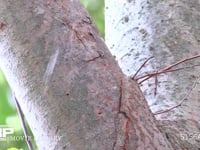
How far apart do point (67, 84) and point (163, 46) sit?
442 millimetres

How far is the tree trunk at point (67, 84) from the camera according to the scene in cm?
59

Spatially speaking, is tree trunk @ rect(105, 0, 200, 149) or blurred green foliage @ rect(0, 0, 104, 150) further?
blurred green foliage @ rect(0, 0, 104, 150)

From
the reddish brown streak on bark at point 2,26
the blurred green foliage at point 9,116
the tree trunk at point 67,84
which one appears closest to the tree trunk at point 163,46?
the tree trunk at point 67,84

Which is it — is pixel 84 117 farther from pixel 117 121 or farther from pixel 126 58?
pixel 126 58

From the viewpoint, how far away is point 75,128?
1.91 ft

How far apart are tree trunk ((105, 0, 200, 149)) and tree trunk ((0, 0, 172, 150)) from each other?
0.20m

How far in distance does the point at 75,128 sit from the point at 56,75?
75 millimetres

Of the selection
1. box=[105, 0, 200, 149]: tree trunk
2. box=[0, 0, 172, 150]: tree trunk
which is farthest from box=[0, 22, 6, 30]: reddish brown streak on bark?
box=[105, 0, 200, 149]: tree trunk

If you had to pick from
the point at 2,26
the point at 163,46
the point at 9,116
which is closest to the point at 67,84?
the point at 2,26

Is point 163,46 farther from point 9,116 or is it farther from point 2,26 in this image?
point 9,116

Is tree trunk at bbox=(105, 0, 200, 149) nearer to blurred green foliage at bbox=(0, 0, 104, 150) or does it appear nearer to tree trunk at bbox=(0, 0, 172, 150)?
tree trunk at bbox=(0, 0, 172, 150)

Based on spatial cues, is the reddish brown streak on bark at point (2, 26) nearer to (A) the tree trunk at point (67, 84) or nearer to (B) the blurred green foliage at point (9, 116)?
(A) the tree trunk at point (67, 84)

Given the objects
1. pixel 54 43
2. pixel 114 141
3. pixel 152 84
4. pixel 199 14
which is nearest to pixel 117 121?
pixel 114 141

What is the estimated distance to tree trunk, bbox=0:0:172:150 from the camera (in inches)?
23.1
